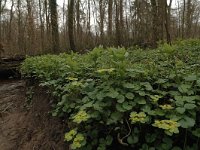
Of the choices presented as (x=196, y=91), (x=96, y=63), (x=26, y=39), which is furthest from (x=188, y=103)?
(x=26, y=39)

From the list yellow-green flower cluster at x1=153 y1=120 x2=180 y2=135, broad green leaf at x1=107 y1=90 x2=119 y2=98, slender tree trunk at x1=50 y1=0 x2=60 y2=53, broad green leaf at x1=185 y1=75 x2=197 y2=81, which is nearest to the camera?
yellow-green flower cluster at x1=153 y1=120 x2=180 y2=135

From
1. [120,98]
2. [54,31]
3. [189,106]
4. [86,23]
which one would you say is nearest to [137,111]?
[120,98]

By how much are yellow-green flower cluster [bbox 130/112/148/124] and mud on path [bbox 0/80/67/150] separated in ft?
4.87

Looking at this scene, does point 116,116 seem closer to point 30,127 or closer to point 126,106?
point 126,106

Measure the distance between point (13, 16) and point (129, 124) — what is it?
102 feet

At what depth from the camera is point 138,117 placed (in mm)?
2768

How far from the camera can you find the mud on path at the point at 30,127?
4.48m

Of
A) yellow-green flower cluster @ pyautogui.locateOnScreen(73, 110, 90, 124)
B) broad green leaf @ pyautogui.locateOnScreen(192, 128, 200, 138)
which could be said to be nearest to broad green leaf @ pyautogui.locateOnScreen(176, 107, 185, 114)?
broad green leaf @ pyautogui.locateOnScreen(192, 128, 200, 138)

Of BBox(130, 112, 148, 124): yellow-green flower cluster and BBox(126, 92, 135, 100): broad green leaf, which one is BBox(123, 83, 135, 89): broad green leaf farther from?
BBox(130, 112, 148, 124): yellow-green flower cluster

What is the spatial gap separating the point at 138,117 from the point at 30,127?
12.2ft

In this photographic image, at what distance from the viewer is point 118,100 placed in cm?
291

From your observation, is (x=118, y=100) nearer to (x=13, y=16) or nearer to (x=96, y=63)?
(x=96, y=63)

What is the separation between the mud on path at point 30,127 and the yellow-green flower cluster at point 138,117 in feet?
4.87

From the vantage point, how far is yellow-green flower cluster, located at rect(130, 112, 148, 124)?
2684mm
